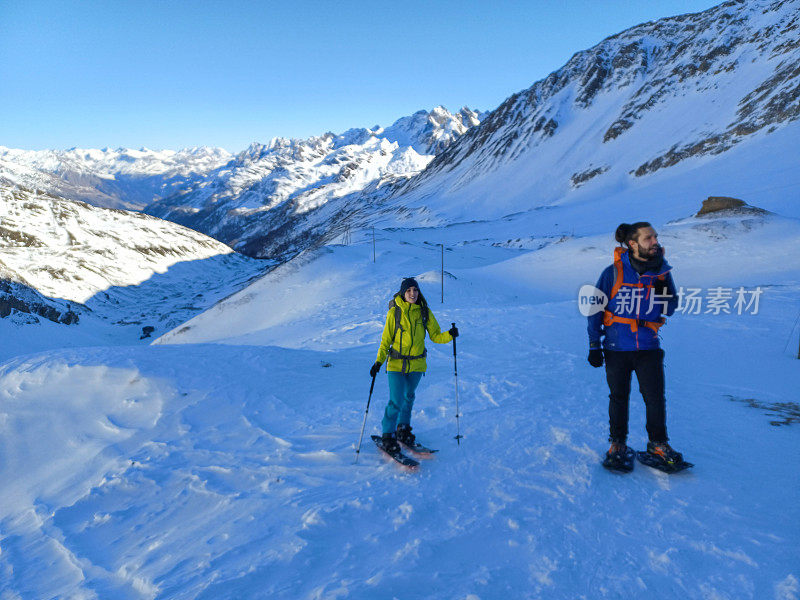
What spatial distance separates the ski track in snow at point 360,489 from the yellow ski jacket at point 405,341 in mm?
1352

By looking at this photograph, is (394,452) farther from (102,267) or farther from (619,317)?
(102,267)

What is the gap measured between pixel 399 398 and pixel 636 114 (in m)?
113

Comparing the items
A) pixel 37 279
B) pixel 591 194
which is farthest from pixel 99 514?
pixel 37 279

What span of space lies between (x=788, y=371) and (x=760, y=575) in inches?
317

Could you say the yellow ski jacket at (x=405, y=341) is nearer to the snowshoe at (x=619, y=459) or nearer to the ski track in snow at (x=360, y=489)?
the ski track in snow at (x=360, y=489)

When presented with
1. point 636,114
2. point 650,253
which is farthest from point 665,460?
point 636,114

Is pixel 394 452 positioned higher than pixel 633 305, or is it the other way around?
pixel 633 305

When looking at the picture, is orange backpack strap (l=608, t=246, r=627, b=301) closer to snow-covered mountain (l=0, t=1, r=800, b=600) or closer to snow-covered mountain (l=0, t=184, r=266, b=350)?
snow-covered mountain (l=0, t=1, r=800, b=600)

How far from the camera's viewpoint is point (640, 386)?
5.09m

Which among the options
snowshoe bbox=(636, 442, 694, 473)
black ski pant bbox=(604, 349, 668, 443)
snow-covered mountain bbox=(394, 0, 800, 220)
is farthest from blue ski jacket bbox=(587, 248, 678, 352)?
snow-covered mountain bbox=(394, 0, 800, 220)

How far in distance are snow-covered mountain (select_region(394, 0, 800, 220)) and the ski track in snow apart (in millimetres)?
71811

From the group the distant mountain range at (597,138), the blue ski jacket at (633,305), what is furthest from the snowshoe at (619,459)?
the distant mountain range at (597,138)

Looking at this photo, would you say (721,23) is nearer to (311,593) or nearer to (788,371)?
(788,371)

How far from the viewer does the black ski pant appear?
4.95m
